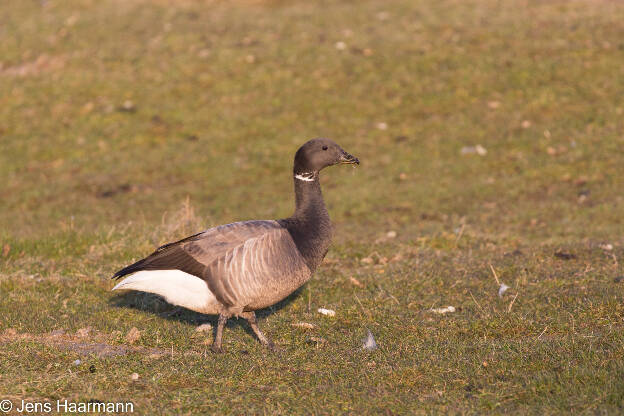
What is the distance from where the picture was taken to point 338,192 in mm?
19359

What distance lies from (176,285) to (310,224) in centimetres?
177

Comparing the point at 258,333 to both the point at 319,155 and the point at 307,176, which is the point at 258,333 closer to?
the point at 307,176

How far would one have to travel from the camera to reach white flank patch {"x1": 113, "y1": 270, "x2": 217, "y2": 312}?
27.9ft

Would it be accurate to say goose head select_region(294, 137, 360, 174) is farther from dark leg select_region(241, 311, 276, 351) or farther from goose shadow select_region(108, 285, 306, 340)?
goose shadow select_region(108, 285, 306, 340)

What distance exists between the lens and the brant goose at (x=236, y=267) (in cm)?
834

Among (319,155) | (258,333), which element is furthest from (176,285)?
(319,155)

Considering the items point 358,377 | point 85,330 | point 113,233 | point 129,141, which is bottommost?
point 129,141

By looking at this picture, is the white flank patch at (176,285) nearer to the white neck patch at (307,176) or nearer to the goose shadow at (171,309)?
the goose shadow at (171,309)

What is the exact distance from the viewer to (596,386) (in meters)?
6.83

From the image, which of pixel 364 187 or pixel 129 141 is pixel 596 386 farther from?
pixel 129 141

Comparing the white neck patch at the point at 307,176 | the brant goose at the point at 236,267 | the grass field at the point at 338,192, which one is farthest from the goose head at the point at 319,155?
the grass field at the point at 338,192

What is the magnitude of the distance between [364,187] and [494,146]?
427 centimetres

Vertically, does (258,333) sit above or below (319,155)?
below

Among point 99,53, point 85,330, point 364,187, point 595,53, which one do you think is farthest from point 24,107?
point 595,53
